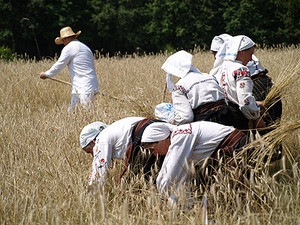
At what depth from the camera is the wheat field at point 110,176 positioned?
226 centimetres

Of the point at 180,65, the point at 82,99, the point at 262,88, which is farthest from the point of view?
A: the point at 82,99

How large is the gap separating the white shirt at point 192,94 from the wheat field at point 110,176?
24.8 inches

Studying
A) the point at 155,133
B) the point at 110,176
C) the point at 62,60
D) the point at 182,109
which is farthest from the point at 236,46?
the point at 62,60

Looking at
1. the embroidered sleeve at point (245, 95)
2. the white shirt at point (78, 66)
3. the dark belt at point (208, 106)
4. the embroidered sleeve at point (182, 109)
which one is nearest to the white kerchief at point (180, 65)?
the embroidered sleeve at point (182, 109)

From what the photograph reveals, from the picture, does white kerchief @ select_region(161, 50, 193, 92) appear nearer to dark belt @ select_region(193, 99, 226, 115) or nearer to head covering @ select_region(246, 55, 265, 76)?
dark belt @ select_region(193, 99, 226, 115)

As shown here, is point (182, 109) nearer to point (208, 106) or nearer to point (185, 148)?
point (208, 106)

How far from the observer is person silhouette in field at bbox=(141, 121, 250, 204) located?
2.81m

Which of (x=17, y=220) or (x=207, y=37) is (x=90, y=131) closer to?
(x=17, y=220)

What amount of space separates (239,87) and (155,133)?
87 cm

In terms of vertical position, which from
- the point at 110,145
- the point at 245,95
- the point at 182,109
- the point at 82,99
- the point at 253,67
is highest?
the point at 253,67

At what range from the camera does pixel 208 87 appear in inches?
126

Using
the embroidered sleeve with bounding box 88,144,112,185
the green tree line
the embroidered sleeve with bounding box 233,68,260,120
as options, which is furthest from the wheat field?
the green tree line

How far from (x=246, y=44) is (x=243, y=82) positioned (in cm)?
46

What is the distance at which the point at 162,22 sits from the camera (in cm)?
2566
